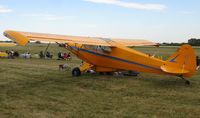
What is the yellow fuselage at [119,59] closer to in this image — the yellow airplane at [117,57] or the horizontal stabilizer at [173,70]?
the yellow airplane at [117,57]

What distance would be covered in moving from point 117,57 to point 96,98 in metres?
5.48

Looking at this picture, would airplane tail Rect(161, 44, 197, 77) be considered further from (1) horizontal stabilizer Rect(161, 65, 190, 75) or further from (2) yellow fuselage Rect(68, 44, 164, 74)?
(2) yellow fuselage Rect(68, 44, 164, 74)

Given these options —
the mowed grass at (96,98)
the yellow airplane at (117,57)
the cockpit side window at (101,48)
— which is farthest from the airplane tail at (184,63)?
the cockpit side window at (101,48)

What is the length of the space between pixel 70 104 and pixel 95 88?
122 inches

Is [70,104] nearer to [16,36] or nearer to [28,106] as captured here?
[28,106]

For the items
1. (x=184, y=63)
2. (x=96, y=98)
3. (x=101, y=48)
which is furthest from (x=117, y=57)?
(x=96, y=98)

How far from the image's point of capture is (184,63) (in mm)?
13102

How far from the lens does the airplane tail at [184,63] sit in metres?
12.9

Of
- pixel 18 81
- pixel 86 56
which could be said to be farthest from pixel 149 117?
pixel 86 56

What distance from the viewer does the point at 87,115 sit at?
8.33 meters

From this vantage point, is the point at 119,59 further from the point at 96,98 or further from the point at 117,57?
the point at 96,98

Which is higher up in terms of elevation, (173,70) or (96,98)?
(173,70)

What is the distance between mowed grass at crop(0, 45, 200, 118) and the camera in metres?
8.60

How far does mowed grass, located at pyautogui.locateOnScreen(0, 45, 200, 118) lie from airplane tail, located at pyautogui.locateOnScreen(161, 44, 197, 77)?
694 millimetres
